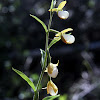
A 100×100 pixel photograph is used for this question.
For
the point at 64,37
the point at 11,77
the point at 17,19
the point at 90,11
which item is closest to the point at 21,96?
the point at 11,77

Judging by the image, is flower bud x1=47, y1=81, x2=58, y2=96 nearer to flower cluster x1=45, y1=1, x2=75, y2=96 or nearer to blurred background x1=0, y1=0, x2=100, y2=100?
flower cluster x1=45, y1=1, x2=75, y2=96

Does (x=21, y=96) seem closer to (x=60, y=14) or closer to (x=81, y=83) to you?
(x=81, y=83)

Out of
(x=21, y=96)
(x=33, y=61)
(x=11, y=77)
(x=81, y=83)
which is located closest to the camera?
(x=21, y=96)

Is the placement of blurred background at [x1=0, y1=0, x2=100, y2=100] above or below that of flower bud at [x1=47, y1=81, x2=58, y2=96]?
above

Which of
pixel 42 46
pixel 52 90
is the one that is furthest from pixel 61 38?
pixel 42 46

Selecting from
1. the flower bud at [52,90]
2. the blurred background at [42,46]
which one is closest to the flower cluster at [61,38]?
the flower bud at [52,90]

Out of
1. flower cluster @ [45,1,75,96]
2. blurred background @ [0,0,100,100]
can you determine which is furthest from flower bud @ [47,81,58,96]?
blurred background @ [0,0,100,100]

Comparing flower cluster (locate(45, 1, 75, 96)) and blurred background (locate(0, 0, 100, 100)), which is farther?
blurred background (locate(0, 0, 100, 100))

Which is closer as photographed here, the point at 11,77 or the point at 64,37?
the point at 64,37
